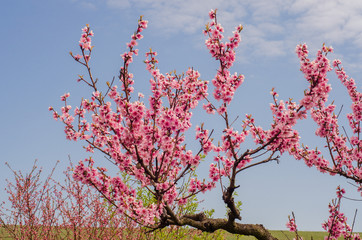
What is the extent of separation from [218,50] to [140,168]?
2.60 m

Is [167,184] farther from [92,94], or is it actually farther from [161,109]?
[92,94]

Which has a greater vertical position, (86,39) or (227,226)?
(86,39)

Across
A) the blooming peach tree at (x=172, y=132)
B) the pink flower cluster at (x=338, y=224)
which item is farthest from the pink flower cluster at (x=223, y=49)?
the pink flower cluster at (x=338, y=224)

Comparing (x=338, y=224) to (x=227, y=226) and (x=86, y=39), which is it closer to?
(x=227, y=226)

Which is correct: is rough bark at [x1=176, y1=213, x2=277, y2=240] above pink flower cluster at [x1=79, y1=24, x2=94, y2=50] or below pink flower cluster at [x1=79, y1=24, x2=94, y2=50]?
below

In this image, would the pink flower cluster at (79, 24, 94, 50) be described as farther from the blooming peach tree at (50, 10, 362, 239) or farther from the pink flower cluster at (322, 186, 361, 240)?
the pink flower cluster at (322, 186, 361, 240)

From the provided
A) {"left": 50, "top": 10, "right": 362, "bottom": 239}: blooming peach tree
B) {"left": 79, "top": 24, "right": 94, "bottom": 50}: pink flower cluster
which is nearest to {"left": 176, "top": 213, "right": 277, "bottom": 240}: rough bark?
{"left": 50, "top": 10, "right": 362, "bottom": 239}: blooming peach tree

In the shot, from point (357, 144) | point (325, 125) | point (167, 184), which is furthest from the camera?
point (357, 144)

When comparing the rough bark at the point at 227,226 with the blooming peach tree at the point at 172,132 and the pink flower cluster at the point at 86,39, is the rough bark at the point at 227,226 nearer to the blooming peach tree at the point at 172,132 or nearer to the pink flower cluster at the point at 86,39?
the blooming peach tree at the point at 172,132

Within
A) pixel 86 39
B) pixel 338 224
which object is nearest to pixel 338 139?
pixel 338 224

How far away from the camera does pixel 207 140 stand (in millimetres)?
6352

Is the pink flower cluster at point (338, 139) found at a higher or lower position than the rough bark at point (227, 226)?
higher

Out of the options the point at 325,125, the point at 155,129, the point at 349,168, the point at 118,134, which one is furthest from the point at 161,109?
the point at 349,168

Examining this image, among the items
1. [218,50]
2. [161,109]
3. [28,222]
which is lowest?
[28,222]
